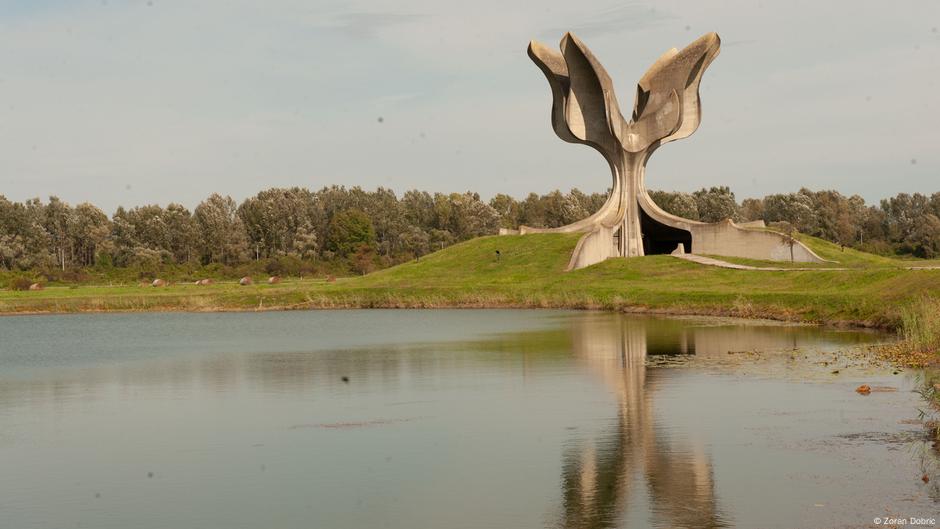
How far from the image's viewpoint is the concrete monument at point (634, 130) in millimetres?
65750

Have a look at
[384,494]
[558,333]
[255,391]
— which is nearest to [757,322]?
[558,333]

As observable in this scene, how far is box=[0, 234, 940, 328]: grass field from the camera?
39094mm

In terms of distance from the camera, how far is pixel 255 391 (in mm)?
25406

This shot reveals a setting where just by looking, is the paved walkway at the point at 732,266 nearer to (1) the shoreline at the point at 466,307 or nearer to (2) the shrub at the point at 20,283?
(1) the shoreline at the point at 466,307

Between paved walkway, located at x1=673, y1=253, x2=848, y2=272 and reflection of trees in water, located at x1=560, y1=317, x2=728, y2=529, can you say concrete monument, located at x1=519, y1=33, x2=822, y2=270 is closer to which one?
paved walkway, located at x1=673, y1=253, x2=848, y2=272

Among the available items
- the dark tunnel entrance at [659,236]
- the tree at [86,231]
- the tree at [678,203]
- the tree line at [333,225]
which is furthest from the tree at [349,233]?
the dark tunnel entrance at [659,236]

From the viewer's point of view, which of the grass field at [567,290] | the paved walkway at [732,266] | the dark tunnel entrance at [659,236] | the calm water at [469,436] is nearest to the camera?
the calm water at [469,436]

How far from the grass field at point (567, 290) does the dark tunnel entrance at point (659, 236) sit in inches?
233

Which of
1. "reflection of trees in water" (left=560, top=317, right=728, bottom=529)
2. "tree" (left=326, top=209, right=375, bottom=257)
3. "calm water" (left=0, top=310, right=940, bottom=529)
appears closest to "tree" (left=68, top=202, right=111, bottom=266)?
"tree" (left=326, top=209, right=375, bottom=257)

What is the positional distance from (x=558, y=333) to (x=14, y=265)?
73567 millimetres

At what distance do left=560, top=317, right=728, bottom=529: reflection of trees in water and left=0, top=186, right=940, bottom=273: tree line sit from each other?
75.1m

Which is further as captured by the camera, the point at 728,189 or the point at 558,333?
the point at 728,189

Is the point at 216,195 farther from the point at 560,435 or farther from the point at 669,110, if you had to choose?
the point at 560,435

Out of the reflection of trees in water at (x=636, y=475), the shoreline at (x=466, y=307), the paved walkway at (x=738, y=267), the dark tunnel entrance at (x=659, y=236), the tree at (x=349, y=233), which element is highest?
the tree at (x=349, y=233)
